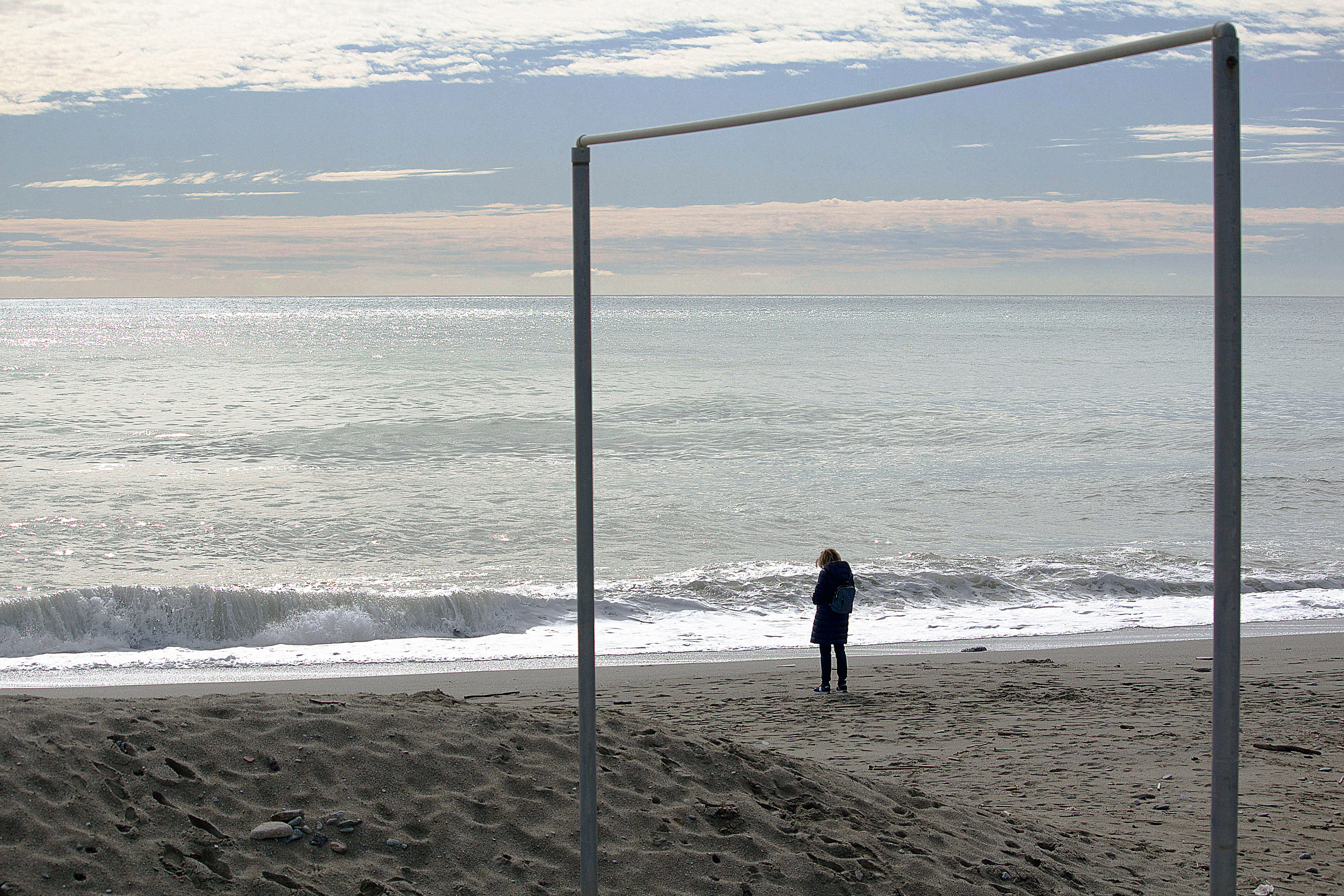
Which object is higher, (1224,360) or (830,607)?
(1224,360)

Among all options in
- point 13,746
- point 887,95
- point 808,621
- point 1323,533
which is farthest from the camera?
point 1323,533

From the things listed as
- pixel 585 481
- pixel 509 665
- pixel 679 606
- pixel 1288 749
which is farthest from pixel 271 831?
pixel 679 606

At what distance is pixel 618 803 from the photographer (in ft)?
18.3

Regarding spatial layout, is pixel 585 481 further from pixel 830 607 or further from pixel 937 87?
pixel 830 607

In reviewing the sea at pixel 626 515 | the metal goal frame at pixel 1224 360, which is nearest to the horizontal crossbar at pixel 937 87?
the metal goal frame at pixel 1224 360

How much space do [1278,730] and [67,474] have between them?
28.1m

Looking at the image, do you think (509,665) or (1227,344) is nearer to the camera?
(1227,344)

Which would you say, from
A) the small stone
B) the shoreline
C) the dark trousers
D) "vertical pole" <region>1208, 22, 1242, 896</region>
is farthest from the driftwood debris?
the small stone

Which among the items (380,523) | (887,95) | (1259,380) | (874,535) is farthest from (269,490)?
(1259,380)

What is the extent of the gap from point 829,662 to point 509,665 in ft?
13.2

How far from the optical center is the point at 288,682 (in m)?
11.0

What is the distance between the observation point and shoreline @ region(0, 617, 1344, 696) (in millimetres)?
10922

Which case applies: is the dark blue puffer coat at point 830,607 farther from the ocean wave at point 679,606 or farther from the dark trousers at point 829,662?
the ocean wave at point 679,606

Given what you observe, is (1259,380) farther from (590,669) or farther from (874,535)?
(590,669)
